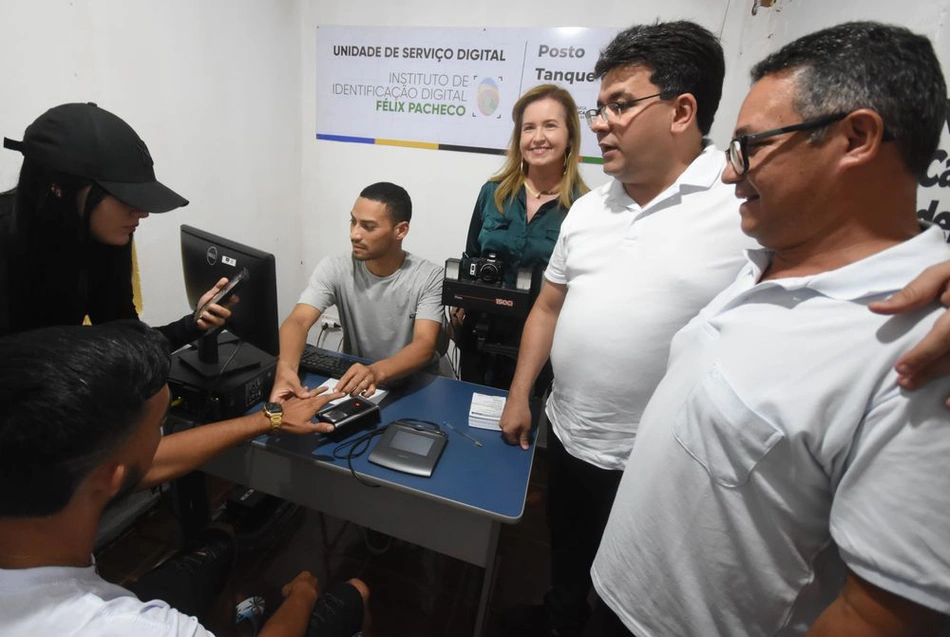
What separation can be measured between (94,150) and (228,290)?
1.45 ft

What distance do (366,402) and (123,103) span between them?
1.57 meters

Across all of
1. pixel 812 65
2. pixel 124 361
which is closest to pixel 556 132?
pixel 812 65

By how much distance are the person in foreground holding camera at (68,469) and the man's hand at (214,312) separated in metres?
0.57

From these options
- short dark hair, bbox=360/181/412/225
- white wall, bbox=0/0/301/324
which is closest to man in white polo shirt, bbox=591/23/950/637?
short dark hair, bbox=360/181/412/225

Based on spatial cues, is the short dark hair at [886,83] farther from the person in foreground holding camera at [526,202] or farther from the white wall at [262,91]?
the person in foreground holding camera at [526,202]

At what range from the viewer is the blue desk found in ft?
3.65

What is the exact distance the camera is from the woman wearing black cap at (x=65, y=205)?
99cm

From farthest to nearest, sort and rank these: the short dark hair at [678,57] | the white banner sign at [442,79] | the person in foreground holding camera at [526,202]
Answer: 1. the white banner sign at [442,79]
2. the person in foreground holding camera at [526,202]
3. the short dark hair at [678,57]

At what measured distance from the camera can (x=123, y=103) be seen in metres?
1.67

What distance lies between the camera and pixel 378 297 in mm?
1841

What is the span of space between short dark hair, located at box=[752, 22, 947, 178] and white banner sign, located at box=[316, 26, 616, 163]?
5.88ft

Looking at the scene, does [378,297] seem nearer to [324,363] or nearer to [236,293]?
[324,363]

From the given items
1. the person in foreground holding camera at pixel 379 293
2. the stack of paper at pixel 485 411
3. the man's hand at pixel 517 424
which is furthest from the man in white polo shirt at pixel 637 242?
the person in foreground holding camera at pixel 379 293

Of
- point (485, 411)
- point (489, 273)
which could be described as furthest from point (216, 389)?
point (489, 273)
